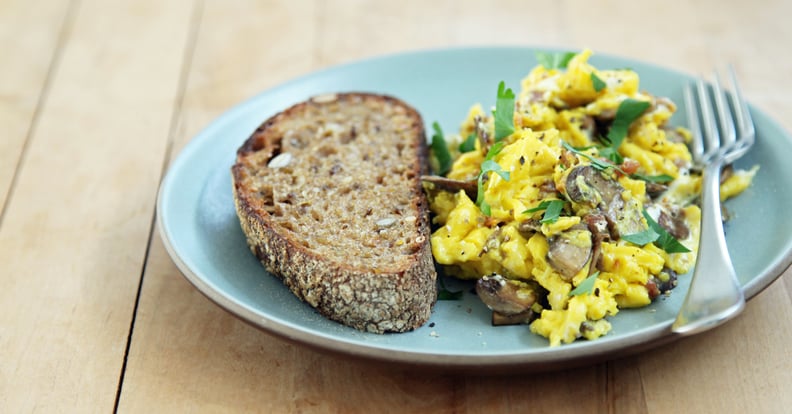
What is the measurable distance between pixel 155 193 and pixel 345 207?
46.4 inches

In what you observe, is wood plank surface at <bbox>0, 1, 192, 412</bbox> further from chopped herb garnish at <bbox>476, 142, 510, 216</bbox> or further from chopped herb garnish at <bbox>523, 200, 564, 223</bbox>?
chopped herb garnish at <bbox>523, 200, 564, 223</bbox>

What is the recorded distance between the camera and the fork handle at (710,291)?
2531 millimetres

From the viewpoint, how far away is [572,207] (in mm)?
2920

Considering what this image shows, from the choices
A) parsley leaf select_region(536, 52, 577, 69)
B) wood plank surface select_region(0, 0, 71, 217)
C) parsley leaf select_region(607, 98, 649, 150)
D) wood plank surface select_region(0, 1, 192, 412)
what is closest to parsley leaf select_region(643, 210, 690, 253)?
parsley leaf select_region(607, 98, 649, 150)

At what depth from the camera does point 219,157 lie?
3707 millimetres

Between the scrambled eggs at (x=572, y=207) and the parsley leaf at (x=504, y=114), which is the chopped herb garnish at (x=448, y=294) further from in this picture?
the parsley leaf at (x=504, y=114)

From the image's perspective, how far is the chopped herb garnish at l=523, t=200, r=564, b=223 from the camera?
2.82 meters

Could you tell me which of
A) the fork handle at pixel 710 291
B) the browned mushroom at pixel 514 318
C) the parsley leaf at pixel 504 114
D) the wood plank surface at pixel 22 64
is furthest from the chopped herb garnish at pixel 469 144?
the wood plank surface at pixel 22 64

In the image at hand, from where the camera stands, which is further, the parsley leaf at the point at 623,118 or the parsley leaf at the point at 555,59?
the parsley leaf at the point at 555,59

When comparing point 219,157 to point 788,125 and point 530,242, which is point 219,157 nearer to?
point 530,242

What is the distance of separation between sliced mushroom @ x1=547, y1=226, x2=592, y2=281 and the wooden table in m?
0.36

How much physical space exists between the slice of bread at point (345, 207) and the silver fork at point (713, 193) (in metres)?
0.86

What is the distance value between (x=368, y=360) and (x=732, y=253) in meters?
1.41

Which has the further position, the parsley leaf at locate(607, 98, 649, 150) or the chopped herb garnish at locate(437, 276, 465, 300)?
the parsley leaf at locate(607, 98, 649, 150)
